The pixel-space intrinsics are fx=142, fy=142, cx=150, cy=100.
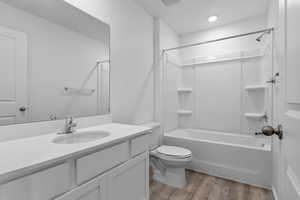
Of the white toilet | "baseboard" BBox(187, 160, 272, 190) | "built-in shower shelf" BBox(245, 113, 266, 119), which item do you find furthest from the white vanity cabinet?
"built-in shower shelf" BBox(245, 113, 266, 119)

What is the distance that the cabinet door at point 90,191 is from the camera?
0.74m

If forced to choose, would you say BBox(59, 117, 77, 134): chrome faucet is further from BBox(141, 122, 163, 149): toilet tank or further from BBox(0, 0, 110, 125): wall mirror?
BBox(141, 122, 163, 149): toilet tank

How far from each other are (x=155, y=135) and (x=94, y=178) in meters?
1.46

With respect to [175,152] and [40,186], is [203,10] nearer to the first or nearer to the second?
[175,152]

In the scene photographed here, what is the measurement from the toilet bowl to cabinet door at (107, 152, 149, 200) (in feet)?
1.73

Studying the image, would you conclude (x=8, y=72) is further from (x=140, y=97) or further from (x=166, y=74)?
(x=166, y=74)

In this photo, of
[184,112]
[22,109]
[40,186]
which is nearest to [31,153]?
[40,186]

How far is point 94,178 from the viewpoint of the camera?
0.85m

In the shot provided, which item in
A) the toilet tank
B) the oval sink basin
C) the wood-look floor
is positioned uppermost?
the oval sink basin

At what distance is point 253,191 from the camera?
1.69 m

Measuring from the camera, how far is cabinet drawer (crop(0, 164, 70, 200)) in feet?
1.77

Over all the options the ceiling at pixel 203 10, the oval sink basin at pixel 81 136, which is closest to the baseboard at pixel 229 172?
the oval sink basin at pixel 81 136

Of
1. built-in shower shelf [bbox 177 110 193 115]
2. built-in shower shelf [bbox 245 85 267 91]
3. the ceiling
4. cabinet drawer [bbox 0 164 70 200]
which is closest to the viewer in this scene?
cabinet drawer [bbox 0 164 70 200]

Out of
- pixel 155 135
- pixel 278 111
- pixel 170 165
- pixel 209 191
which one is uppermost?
pixel 278 111
